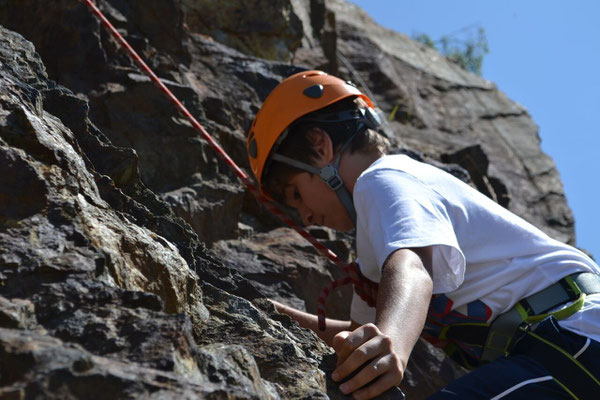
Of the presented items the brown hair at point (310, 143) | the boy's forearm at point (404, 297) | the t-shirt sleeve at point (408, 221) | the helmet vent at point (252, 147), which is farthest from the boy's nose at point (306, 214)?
the boy's forearm at point (404, 297)

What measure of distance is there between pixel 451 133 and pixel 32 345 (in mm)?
7878

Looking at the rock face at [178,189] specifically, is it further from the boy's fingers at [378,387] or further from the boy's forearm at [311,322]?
the boy's forearm at [311,322]

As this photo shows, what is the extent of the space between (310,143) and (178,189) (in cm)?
122

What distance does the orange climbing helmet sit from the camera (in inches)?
160

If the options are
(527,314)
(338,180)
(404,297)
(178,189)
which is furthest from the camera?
(178,189)

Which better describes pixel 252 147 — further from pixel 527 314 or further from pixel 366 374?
pixel 366 374

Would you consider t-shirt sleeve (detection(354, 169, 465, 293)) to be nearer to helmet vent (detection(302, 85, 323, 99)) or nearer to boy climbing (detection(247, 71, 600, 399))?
boy climbing (detection(247, 71, 600, 399))

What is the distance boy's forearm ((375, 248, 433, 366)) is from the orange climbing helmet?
1.51 m

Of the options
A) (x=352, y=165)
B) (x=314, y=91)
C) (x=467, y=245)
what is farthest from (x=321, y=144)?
(x=467, y=245)

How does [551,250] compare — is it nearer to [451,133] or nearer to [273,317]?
[273,317]

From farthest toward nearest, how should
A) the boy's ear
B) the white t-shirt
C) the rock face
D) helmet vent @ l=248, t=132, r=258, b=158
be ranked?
helmet vent @ l=248, t=132, r=258, b=158 < the boy's ear < the white t-shirt < the rock face

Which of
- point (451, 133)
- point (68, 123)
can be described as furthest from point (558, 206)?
point (68, 123)

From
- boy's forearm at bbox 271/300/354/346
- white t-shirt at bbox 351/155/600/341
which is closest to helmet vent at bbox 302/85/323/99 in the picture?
white t-shirt at bbox 351/155/600/341

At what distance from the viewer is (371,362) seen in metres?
2.34
